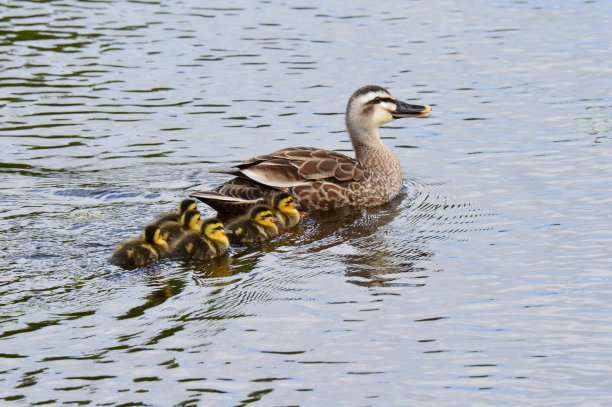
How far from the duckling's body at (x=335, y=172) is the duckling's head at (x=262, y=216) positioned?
20.8 inches

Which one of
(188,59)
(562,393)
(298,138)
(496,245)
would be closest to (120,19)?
(188,59)

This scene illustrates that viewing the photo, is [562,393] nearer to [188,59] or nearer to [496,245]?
[496,245]

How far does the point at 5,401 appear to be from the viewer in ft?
20.1

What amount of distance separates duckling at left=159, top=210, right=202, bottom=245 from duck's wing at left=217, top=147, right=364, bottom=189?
95 centimetres

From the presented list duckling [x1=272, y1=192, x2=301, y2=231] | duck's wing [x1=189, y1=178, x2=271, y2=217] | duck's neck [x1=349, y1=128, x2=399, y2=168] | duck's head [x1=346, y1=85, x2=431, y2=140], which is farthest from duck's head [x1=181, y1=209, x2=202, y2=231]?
duck's head [x1=346, y1=85, x2=431, y2=140]

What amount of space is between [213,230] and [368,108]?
2677 mm

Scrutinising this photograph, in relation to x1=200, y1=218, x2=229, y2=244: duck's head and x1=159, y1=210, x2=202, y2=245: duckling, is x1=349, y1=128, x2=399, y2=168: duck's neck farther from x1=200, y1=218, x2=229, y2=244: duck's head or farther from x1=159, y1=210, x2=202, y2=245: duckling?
x1=200, y1=218, x2=229, y2=244: duck's head

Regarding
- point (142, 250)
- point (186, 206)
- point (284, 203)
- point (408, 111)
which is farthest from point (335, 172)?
point (142, 250)

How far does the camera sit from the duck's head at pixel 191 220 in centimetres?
888

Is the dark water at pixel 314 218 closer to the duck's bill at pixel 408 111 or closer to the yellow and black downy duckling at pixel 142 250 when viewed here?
the yellow and black downy duckling at pixel 142 250

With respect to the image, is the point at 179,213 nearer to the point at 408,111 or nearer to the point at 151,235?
the point at 151,235

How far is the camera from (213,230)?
8.61 meters

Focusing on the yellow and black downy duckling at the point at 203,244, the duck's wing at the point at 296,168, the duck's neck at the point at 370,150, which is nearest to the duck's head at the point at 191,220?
the yellow and black downy duckling at the point at 203,244

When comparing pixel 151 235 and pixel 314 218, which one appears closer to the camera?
pixel 151 235
